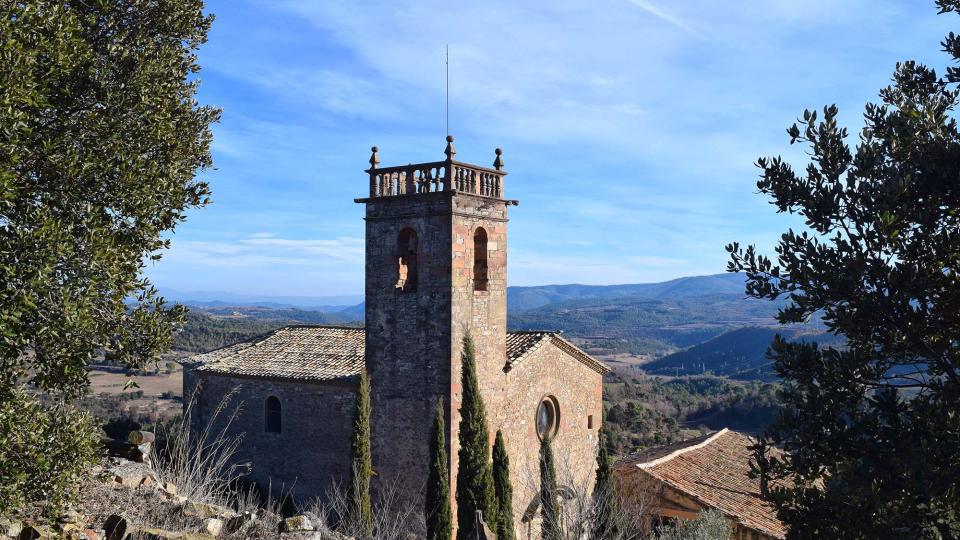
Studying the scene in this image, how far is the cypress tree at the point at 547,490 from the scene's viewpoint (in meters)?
19.0

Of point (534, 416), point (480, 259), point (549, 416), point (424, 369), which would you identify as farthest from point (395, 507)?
point (480, 259)

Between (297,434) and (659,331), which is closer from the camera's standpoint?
(297,434)

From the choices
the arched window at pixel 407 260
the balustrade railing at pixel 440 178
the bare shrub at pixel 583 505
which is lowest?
the bare shrub at pixel 583 505

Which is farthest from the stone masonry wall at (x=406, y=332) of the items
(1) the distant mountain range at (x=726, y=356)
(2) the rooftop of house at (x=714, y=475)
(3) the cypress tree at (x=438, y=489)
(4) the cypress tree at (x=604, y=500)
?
(1) the distant mountain range at (x=726, y=356)

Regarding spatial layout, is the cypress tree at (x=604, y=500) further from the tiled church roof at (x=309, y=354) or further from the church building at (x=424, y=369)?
the tiled church roof at (x=309, y=354)

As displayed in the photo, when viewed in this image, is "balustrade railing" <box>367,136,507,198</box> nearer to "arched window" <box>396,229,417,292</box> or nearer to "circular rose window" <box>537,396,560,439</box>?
"arched window" <box>396,229,417,292</box>

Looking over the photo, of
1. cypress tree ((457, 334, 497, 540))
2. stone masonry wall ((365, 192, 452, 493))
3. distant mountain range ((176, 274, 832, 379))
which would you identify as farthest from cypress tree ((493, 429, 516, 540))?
distant mountain range ((176, 274, 832, 379))

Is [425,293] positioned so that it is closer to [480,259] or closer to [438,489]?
[480,259]

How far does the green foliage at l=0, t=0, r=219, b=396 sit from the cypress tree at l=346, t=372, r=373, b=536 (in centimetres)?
1085

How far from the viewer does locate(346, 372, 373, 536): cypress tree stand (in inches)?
713

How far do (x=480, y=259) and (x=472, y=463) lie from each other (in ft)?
18.1

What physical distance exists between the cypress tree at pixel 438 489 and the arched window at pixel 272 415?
6.54m

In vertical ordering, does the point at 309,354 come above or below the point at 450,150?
below

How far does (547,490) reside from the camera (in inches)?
781
